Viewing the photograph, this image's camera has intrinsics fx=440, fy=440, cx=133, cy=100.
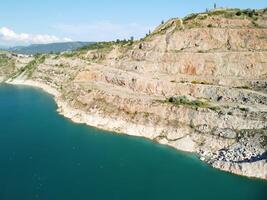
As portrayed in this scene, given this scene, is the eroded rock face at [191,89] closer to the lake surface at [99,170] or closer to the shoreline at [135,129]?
the shoreline at [135,129]

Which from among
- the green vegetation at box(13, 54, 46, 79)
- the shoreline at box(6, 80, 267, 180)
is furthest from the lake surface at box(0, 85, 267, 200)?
the green vegetation at box(13, 54, 46, 79)

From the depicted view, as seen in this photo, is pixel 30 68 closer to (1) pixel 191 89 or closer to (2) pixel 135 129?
(1) pixel 191 89

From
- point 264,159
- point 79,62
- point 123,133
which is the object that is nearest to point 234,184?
point 264,159

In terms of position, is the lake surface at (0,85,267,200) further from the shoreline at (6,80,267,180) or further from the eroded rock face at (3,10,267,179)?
the eroded rock face at (3,10,267,179)

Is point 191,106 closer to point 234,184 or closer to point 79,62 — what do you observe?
point 234,184

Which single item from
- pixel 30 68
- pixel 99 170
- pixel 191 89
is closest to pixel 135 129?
pixel 191 89
